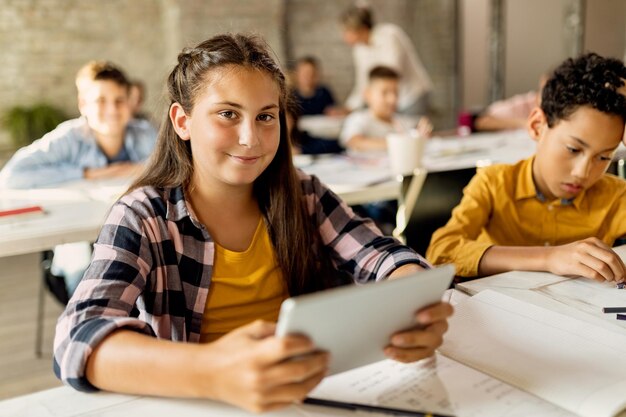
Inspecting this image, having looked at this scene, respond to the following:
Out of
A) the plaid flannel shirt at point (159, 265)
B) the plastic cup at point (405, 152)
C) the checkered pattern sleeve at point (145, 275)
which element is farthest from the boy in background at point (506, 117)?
the checkered pattern sleeve at point (145, 275)

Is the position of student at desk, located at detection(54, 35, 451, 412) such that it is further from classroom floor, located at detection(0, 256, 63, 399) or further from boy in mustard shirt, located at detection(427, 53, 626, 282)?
classroom floor, located at detection(0, 256, 63, 399)

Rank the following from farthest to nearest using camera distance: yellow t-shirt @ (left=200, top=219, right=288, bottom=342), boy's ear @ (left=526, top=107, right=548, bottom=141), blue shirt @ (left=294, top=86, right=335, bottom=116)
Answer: blue shirt @ (left=294, top=86, right=335, bottom=116) < boy's ear @ (left=526, top=107, right=548, bottom=141) < yellow t-shirt @ (left=200, top=219, right=288, bottom=342)

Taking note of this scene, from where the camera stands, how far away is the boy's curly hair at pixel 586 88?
1369mm

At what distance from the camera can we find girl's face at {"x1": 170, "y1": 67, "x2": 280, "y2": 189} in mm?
1072

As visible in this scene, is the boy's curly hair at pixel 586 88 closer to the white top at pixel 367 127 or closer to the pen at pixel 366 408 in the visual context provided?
the pen at pixel 366 408

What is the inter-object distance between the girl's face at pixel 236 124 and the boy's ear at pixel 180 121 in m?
0.03

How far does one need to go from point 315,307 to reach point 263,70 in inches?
23.9

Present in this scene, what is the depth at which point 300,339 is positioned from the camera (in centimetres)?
65

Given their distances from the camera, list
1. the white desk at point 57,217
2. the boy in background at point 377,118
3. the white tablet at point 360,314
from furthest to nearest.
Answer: the boy in background at point 377,118, the white desk at point 57,217, the white tablet at point 360,314

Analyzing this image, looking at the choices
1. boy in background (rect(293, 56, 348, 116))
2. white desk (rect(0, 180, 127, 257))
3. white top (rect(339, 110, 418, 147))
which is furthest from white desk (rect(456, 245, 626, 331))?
boy in background (rect(293, 56, 348, 116))

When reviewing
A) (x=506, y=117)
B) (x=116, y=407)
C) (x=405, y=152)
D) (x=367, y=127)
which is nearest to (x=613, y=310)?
(x=116, y=407)

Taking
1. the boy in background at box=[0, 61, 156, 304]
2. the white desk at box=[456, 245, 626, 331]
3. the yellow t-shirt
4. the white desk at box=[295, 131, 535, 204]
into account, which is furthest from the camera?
the boy in background at box=[0, 61, 156, 304]

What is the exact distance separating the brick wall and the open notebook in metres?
4.30

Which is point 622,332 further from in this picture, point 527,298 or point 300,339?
point 300,339
